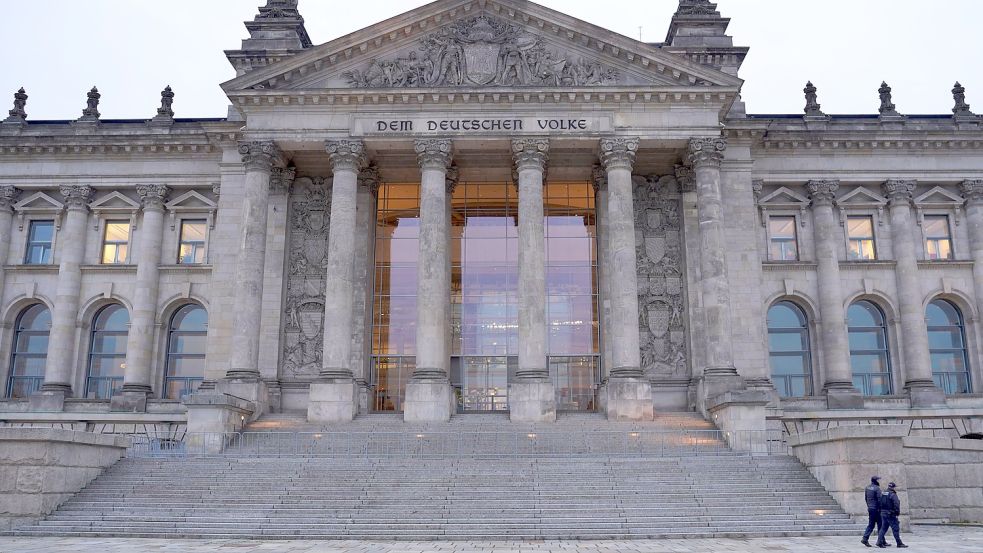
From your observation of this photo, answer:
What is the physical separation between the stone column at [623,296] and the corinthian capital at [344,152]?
33.6 ft

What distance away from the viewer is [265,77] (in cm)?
3641

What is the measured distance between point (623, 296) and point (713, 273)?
381cm

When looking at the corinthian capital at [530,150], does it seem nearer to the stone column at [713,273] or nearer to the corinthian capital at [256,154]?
the stone column at [713,273]

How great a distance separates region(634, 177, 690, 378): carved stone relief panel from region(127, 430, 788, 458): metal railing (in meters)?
6.83

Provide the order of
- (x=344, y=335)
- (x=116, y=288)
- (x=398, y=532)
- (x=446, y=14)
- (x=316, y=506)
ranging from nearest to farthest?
(x=398, y=532), (x=316, y=506), (x=344, y=335), (x=446, y=14), (x=116, y=288)

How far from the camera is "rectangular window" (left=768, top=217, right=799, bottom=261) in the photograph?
1623 inches

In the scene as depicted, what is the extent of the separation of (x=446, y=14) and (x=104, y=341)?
22561 mm

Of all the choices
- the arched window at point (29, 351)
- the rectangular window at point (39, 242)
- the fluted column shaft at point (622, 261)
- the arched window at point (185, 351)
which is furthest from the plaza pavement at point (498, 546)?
the rectangular window at point (39, 242)

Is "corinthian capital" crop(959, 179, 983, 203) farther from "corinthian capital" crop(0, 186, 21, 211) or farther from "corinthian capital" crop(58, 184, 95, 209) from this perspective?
"corinthian capital" crop(0, 186, 21, 211)

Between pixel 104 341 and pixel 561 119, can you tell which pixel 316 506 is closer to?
pixel 561 119

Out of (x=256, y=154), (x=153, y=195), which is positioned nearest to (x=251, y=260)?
(x=256, y=154)

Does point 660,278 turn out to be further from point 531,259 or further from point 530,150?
point 530,150

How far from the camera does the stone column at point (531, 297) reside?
3316 centimetres

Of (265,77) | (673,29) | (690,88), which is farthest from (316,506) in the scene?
(673,29)
